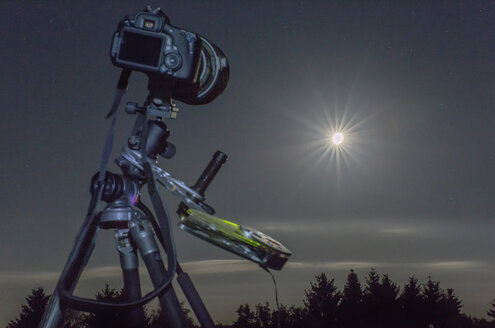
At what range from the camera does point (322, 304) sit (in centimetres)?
5359

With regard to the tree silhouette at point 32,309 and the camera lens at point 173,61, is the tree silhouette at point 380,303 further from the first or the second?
the camera lens at point 173,61

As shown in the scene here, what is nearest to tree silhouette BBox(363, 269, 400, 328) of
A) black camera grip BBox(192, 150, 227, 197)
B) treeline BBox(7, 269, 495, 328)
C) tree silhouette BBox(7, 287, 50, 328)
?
treeline BBox(7, 269, 495, 328)

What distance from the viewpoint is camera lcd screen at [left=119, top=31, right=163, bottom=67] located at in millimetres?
3199

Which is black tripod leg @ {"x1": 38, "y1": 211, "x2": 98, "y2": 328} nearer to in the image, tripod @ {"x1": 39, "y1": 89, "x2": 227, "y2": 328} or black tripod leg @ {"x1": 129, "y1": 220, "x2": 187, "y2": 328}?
tripod @ {"x1": 39, "y1": 89, "x2": 227, "y2": 328}

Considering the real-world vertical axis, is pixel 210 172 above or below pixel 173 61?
below

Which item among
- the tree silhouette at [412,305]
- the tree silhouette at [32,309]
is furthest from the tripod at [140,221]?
the tree silhouette at [412,305]

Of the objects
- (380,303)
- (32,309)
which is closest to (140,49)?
(32,309)

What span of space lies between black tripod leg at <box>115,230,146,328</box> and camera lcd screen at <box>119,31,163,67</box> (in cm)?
124

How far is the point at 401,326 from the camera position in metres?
48.9

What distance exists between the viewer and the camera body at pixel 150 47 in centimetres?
320

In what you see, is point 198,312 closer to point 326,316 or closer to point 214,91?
point 214,91

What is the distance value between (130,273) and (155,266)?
0.26m

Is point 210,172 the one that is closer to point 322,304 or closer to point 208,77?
point 208,77

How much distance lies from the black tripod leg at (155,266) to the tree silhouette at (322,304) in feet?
159
